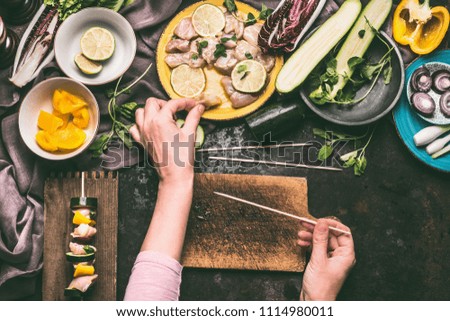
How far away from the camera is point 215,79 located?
2850 millimetres

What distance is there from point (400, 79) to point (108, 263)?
6.74ft

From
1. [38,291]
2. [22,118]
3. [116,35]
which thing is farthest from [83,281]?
[116,35]

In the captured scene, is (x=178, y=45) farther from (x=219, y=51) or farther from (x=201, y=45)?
(x=219, y=51)

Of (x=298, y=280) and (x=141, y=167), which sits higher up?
(x=141, y=167)

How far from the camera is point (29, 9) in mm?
2859

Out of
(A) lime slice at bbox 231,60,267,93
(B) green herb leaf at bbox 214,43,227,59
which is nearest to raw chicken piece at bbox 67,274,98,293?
(A) lime slice at bbox 231,60,267,93

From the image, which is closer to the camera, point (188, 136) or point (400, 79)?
point (188, 136)

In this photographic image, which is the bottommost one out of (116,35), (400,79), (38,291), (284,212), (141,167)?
(38,291)

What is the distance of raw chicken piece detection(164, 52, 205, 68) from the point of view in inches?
110

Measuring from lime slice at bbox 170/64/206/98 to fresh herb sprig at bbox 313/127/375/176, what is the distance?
759mm

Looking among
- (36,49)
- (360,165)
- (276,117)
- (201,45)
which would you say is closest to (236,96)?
(276,117)

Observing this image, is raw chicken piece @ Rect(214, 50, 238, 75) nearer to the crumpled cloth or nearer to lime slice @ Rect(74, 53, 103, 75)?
the crumpled cloth

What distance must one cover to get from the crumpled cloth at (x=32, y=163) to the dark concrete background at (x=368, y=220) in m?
0.42

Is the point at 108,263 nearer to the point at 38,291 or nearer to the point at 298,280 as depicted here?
the point at 38,291
